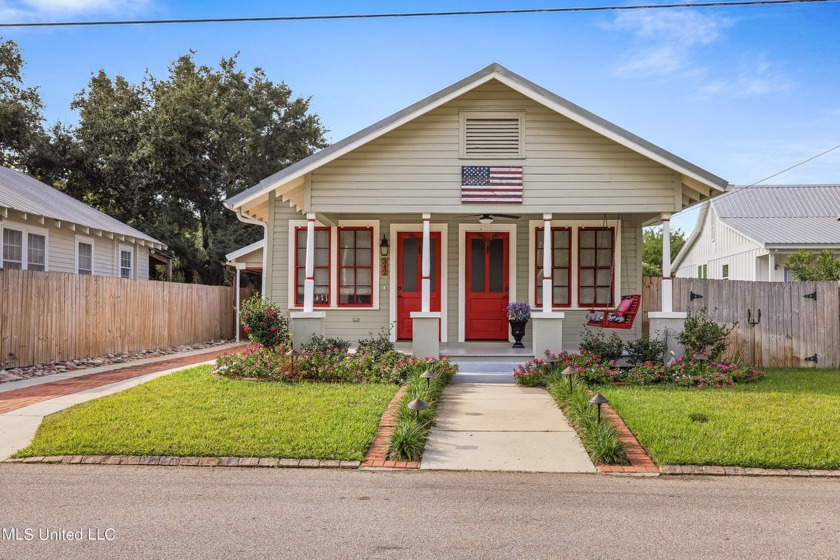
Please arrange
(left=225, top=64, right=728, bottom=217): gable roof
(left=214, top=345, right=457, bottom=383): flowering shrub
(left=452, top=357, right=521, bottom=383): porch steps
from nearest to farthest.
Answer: (left=214, top=345, right=457, bottom=383): flowering shrub → (left=452, top=357, right=521, bottom=383): porch steps → (left=225, top=64, right=728, bottom=217): gable roof

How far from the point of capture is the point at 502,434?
6.57 m

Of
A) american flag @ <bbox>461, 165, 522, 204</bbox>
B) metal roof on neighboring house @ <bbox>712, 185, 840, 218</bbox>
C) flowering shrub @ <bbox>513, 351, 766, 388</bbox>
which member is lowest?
A: flowering shrub @ <bbox>513, 351, 766, 388</bbox>

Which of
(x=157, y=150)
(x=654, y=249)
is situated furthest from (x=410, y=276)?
(x=654, y=249)

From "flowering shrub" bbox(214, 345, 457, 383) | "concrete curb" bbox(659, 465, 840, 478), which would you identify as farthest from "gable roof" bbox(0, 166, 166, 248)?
"concrete curb" bbox(659, 465, 840, 478)

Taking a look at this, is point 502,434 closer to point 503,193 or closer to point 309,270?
point 503,193

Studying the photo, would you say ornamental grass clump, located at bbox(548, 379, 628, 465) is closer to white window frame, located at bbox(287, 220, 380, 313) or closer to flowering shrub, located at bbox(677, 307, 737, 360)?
flowering shrub, located at bbox(677, 307, 737, 360)

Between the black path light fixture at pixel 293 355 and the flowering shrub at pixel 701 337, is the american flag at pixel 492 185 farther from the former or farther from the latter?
the black path light fixture at pixel 293 355

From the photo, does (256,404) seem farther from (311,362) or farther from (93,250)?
(93,250)

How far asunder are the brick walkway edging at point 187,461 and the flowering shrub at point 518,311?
236 inches

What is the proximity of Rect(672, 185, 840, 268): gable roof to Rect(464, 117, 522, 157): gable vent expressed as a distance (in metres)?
10.3

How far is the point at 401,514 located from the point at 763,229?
60.4 feet

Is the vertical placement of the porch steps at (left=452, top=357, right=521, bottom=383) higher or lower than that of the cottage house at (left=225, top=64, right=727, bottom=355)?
lower

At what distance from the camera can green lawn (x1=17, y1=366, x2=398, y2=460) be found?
5758 mm

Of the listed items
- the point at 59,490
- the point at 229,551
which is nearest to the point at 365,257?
the point at 59,490
